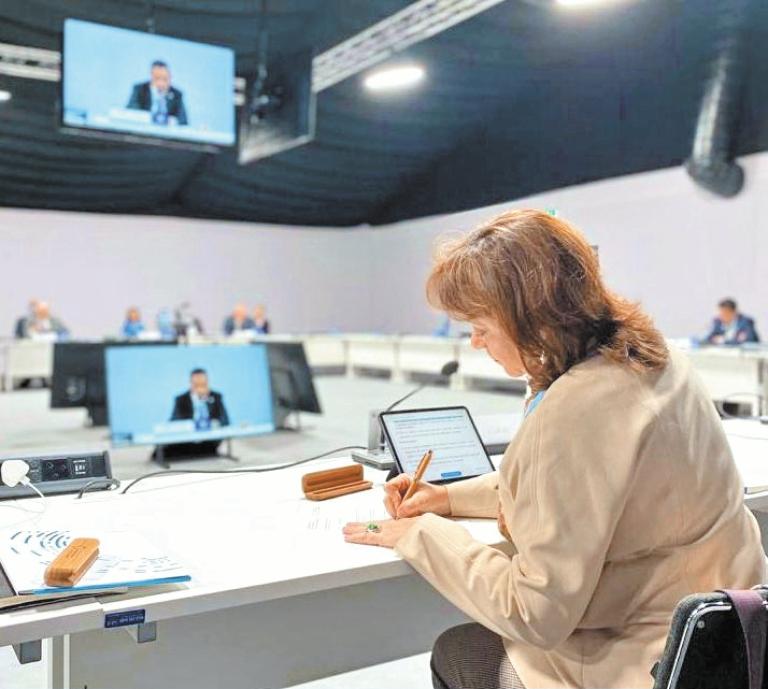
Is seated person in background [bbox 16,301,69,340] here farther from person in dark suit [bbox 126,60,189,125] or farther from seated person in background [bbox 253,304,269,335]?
person in dark suit [bbox 126,60,189,125]

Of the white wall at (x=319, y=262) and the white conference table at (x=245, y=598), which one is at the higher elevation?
the white wall at (x=319, y=262)

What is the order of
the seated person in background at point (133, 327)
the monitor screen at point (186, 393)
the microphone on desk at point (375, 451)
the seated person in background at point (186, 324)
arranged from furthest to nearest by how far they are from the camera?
the seated person in background at point (133, 327) → the seated person in background at point (186, 324) → the monitor screen at point (186, 393) → the microphone on desk at point (375, 451)

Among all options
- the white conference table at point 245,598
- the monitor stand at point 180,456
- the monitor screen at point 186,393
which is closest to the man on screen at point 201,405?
the monitor screen at point 186,393

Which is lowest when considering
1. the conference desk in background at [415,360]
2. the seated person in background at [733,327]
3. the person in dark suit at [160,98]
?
the conference desk in background at [415,360]

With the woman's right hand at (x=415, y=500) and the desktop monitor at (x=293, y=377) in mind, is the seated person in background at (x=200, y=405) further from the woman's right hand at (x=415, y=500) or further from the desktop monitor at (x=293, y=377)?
the woman's right hand at (x=415, y=500)

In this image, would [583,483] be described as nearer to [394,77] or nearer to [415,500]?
[415,500]

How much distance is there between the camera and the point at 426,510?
133 centimetres

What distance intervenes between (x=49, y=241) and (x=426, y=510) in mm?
11780

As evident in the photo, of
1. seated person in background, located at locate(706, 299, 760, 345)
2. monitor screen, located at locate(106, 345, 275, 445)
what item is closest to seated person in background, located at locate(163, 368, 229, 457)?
monitor screen, located at locate(106, 345, 275, 445)

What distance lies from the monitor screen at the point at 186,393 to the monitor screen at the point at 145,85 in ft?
6.49

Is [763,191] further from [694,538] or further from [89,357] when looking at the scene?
[694,538]

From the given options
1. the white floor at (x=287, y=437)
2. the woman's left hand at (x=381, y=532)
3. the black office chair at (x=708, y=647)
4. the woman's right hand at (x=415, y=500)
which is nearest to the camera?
the black office chair at (x=708, y=647)

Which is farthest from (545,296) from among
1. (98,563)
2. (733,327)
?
(733,327)

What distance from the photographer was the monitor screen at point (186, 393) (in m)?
3.99
